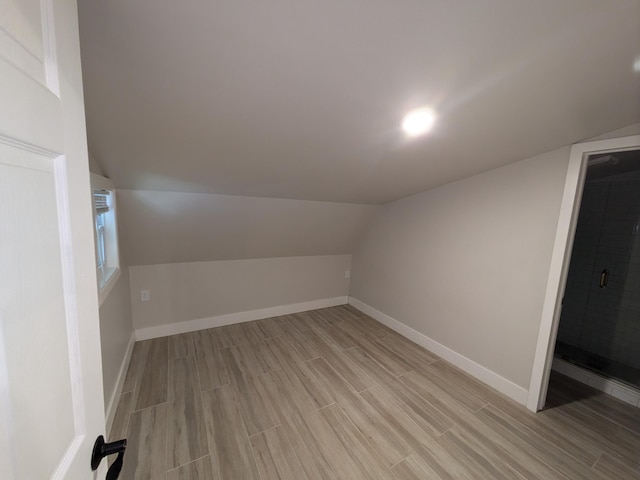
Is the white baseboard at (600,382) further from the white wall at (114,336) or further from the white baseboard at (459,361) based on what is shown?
the white wall at (114,336)

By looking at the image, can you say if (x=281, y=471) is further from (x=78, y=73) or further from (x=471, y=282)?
(x=471, y=282)

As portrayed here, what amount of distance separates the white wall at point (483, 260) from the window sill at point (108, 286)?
9.10 feet

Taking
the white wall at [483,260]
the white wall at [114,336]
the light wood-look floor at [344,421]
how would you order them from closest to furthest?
the light wood-look floor at [344,421] → the white wall at [114,336] → the white wall at [483,260]

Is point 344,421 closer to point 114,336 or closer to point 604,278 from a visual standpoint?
point 114,336

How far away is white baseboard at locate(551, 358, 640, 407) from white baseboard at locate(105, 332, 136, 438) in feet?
12.6

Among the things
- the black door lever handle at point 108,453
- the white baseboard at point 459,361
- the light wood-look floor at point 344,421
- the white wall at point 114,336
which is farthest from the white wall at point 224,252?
the black door lever handle at point 108,453

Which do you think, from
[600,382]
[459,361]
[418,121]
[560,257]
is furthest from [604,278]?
[418,121]

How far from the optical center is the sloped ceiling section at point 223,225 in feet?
7.22

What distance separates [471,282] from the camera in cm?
234

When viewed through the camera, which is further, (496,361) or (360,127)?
(496,361)

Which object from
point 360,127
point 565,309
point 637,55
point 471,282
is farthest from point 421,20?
point 565,309

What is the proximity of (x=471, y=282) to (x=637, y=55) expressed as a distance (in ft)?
5.75

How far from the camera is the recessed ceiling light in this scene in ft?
4.46

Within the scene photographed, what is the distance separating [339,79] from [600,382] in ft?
10.9
